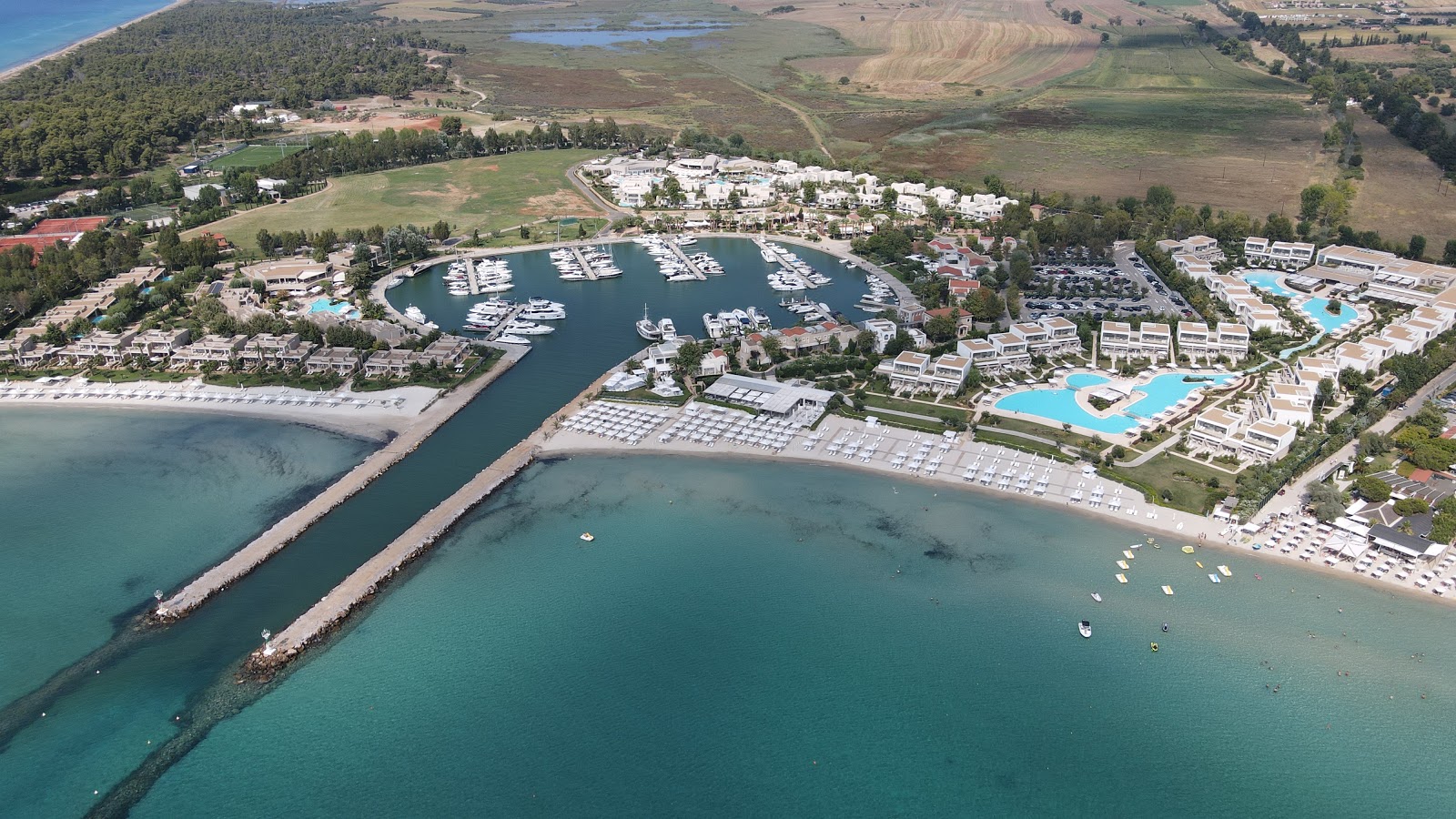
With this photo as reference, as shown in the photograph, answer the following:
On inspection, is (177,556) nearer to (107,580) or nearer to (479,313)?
(107,580)

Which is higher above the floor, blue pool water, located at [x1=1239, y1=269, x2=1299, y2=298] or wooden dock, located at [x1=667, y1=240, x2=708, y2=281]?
blue pool water, located at [x1=1239, y1=269, x2=1299, y2=298]

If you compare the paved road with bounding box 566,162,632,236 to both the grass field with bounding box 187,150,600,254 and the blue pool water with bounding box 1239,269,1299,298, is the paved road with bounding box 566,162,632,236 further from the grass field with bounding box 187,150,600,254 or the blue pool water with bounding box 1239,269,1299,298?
the blue pool water with bounding box 1239,269,1299,298

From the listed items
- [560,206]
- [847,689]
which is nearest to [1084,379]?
[847,689]

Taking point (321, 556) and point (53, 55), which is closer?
point (321, 556)

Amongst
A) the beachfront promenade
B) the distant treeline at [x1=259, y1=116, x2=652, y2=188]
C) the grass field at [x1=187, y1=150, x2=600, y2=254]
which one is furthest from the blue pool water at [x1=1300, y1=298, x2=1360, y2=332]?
the distant treeline at [x1=259, y1=116, x2=652, y2=188]

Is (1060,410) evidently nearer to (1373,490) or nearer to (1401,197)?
(1373,490)

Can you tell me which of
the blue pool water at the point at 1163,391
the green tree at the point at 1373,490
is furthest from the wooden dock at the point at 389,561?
the green tree at the point at 1373,490

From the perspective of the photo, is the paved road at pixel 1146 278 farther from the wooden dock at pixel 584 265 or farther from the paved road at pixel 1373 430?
the wooden dock at pixel 584 265

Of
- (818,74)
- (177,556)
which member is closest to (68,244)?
(177,556)
